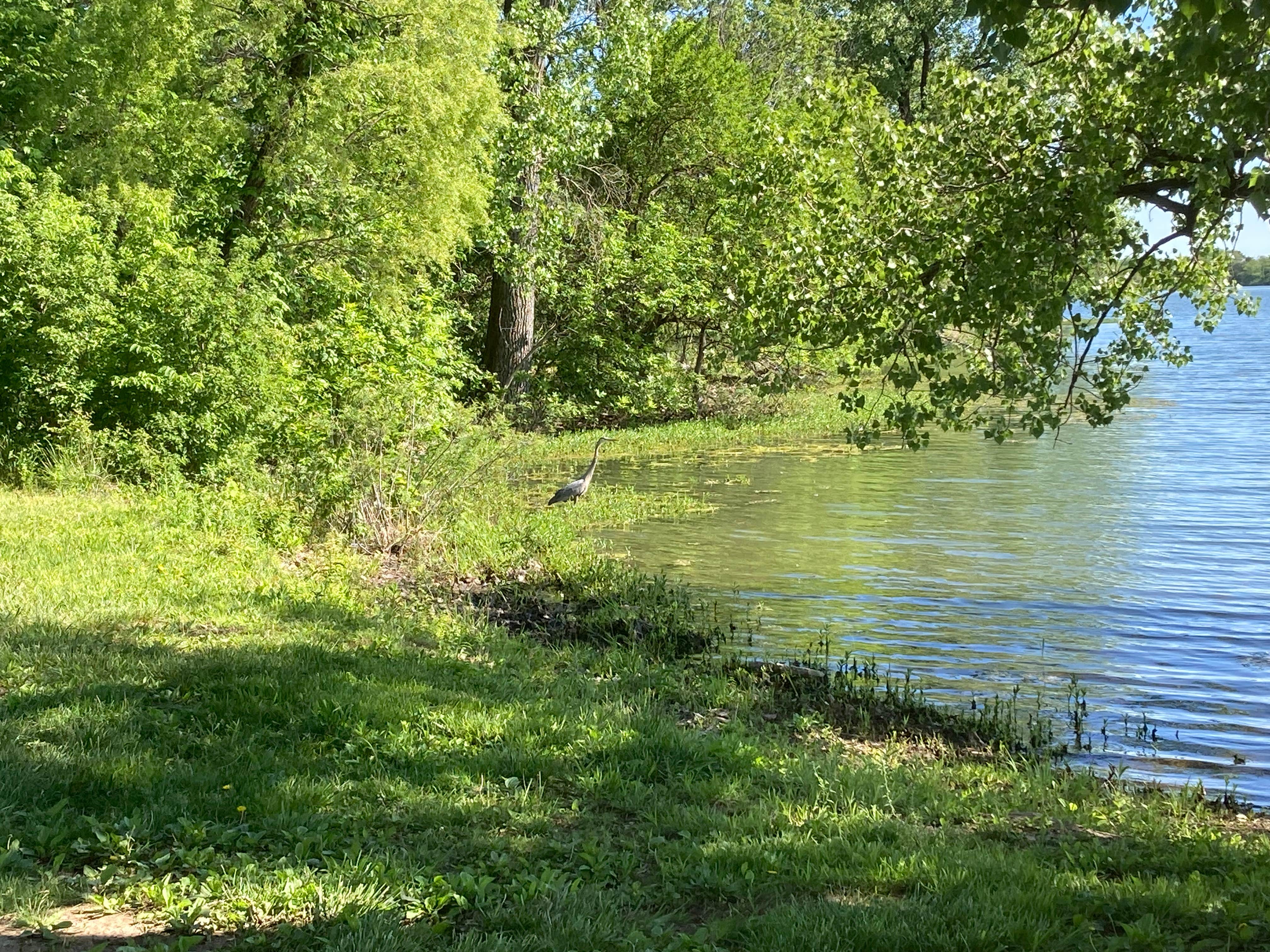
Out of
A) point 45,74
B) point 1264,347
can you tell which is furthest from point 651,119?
point 1264,347

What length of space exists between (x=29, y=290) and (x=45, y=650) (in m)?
7.69

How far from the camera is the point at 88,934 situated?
3.67 metres

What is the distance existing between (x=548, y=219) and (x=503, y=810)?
20.4 metres

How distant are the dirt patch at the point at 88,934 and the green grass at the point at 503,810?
0.20 ft

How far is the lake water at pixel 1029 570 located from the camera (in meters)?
8.87

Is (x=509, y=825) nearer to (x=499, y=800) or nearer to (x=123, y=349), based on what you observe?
(x=499, y=800)

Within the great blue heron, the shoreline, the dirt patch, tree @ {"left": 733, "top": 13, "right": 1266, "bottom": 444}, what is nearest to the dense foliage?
tree @ {"left": 733, "top": 13, "right": 1266, "bottom": 444}

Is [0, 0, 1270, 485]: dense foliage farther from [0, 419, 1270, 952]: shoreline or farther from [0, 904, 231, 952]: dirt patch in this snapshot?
[0, 904, 231, 952]: dirt patch

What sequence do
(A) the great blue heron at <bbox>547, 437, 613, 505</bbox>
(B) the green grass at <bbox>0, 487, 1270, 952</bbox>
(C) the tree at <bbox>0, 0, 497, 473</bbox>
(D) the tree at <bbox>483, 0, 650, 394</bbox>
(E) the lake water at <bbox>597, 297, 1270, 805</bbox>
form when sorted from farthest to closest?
(D) the tree at <bbox>483, 0, 650, 394</bbox>
(A) the great blue heron at <bbox>547, 437, 613, 505</bbox>
(C) the tree at <bbox>0, 0, 497, 473</bbox>
(E) the lake water at <bbox>597, 297, 1270, 805</bbox>
(B) the green grass at <bbox>0, 487, 1270, 952</bbox>

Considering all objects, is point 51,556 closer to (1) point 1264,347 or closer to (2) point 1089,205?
(2) point 1089,205

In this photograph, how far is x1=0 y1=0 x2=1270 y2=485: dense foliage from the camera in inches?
313

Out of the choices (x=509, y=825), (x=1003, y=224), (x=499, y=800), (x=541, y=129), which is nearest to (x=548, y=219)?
(x=541, y=129)

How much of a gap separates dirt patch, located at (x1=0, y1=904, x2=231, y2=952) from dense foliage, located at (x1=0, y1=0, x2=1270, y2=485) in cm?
426

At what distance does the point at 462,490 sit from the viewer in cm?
1284
